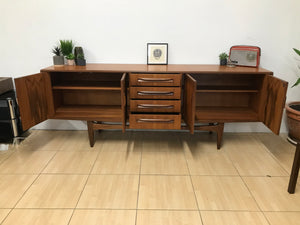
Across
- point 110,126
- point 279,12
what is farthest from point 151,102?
point 279,12

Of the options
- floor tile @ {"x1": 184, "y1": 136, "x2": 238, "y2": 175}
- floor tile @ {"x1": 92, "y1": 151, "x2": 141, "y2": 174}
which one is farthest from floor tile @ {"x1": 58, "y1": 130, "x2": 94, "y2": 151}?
floor tile @ {"x1": 184, "y1": 136, "x2": 238, "y2": 175}

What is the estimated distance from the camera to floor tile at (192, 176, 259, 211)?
1.76 meters

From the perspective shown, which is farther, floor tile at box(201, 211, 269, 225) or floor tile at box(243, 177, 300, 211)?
floor tile at box(243, 177, 300, 211)

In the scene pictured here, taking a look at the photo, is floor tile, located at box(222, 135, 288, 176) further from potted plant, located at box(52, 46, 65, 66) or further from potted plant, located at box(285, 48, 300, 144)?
potted plant, located at box(52, 46, 65, 66)

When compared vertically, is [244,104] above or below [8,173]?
above

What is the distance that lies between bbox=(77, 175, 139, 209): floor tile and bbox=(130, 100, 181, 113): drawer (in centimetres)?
65

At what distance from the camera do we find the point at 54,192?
190 centimetres

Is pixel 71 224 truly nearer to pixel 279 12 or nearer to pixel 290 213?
pixel 290 213

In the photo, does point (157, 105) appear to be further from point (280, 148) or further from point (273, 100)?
point (280, 148)

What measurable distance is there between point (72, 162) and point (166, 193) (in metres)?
0.99

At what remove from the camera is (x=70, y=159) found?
239 cm

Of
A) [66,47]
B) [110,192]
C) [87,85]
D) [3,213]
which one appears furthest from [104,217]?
[66,47]

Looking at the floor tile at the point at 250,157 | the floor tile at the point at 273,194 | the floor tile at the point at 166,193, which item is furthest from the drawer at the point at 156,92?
the floor tile at the point at 273,194

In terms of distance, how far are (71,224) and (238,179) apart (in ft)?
4.52
